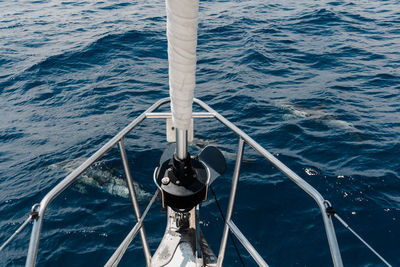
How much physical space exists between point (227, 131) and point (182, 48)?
688cm

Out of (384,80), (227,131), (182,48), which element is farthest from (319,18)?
(182,48)

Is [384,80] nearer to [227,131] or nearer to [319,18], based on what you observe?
[227,131]

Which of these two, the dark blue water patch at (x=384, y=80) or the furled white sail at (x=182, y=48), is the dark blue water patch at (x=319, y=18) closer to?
the dark blue water patch at (x=384, y=80)

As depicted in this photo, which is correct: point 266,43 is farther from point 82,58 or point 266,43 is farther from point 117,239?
point 117,239

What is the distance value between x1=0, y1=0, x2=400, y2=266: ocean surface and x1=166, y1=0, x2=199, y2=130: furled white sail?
12.7 ft

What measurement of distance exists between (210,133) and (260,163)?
5.20ft

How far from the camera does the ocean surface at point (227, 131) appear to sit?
203 inches

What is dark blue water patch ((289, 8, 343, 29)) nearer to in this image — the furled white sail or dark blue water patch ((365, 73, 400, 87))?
dark blue water patch ((365, 73, 400, 87))

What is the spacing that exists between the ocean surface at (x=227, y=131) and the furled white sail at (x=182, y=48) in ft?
12.7

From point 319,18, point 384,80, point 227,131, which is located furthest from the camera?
point 319,18

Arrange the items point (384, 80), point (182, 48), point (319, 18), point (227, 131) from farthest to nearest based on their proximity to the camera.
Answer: point (319, 18) → point (384, 80) → point (227, 131) → point (182, 48)

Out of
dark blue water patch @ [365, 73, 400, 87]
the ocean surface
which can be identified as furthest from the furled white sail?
dark blue water patch @ [365, 73, 400, 87]

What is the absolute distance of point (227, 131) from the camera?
8031 millimetres

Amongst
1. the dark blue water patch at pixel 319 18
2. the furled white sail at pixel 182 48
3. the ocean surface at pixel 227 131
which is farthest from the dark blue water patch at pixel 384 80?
the furled white sail at pixel 182 48
